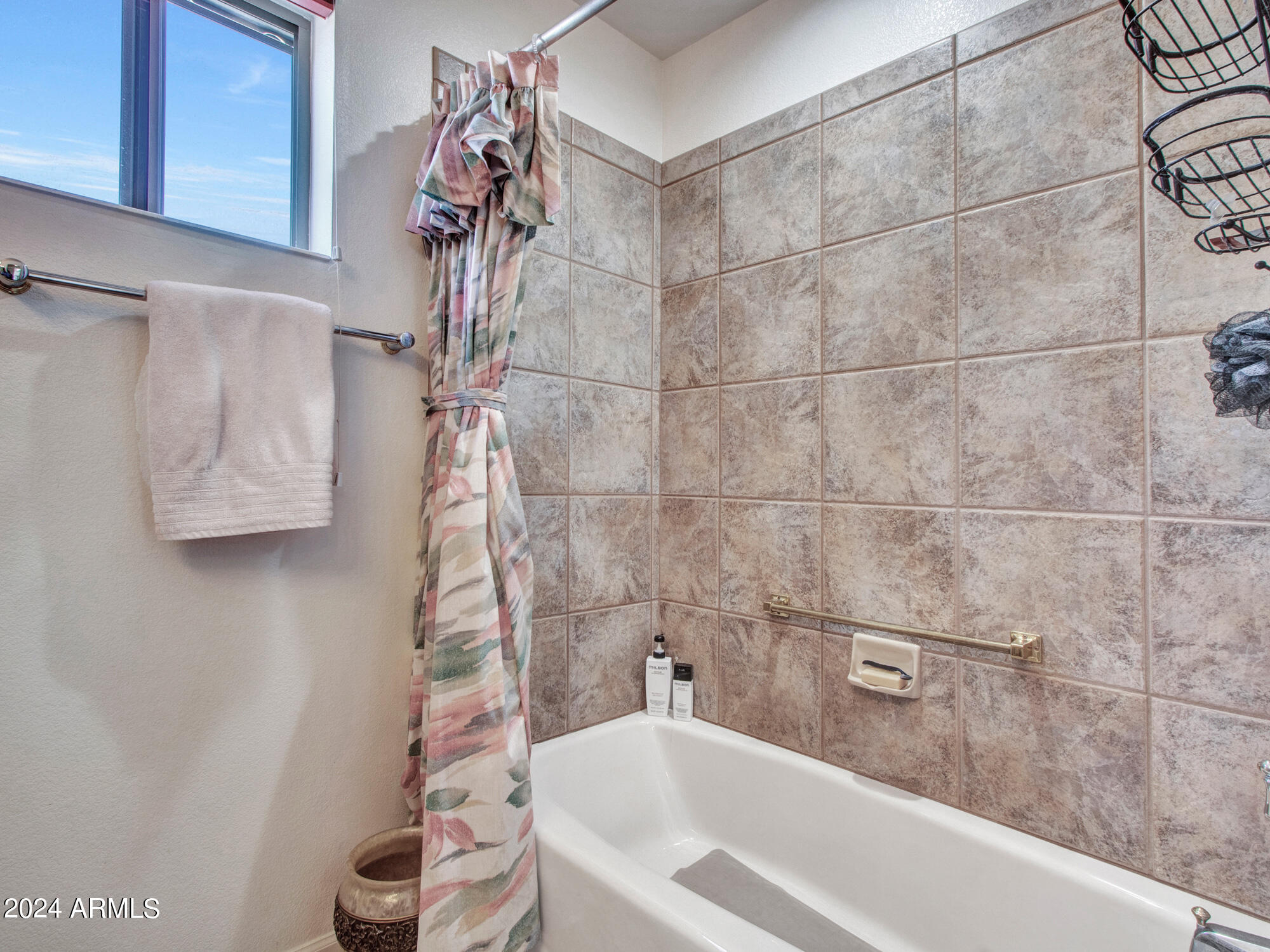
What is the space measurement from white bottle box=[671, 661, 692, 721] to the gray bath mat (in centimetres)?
34

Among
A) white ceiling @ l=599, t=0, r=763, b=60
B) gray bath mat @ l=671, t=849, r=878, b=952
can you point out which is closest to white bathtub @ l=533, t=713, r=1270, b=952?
gray bath mat @ l=671, t=849, r=878, b=952

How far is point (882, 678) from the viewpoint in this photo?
1.41m

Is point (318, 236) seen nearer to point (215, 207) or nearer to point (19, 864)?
point (215, 207)

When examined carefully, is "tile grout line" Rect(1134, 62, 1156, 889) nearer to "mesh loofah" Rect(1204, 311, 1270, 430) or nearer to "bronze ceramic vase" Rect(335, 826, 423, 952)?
"mesh loofah" Rect(1204, 311, 1270, 430)

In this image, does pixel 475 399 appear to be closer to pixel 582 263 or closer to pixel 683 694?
pixel 582 263

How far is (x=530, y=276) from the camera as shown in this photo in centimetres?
162

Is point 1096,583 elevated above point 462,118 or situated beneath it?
situated beneath

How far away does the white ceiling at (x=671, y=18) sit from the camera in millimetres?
1723

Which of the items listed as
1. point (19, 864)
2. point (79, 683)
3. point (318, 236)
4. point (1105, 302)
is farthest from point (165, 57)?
point (1105, 302)

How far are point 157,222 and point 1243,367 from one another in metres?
1.70

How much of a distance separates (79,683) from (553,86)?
4.36 feet

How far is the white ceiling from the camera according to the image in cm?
172

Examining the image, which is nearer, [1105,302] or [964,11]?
[1105,302]

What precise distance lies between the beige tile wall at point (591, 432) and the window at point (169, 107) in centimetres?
60
